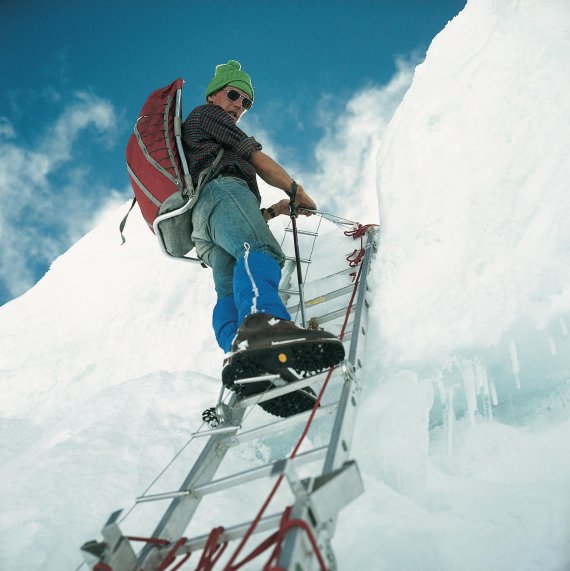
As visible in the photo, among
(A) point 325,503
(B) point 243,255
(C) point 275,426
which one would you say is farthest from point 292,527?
(B) point 243,255

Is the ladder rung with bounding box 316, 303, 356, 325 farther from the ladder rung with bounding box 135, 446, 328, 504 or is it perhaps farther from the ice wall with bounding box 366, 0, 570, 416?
the ladder rung with bounding box 135, 446, 328, 504

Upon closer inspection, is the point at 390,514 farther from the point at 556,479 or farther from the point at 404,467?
the point at 556,479

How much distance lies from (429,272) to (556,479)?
1166mm

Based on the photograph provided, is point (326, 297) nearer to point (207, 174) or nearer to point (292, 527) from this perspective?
point (207, 174)

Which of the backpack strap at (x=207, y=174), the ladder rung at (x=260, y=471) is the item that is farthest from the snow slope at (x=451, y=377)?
the backpack strap at (x=207, y=174)

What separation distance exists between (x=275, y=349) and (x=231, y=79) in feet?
6.47

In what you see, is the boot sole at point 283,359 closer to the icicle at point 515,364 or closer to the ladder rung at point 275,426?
the ladder rung at point 275,426

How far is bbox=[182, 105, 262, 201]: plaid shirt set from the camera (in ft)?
7.62

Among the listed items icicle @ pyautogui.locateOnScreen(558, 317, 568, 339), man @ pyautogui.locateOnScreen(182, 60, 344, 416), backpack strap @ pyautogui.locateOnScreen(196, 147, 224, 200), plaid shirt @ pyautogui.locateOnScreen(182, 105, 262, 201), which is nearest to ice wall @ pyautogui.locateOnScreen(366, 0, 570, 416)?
icicle @ pyautogui.locateOnScreen(558, 317, 568, 339)

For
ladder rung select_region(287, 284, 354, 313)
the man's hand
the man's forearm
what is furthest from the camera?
ladder rung select_region(287, 284, 354, 313)

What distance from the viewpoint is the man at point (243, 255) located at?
1592 mm

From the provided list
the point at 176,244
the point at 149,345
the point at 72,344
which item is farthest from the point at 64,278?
the point at 176,244

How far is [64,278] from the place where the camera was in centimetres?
624

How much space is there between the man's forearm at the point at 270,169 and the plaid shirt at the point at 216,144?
4cm
